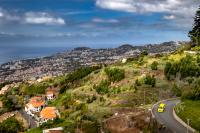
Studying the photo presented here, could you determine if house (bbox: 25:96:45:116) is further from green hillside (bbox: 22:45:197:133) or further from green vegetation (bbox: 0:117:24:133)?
green vegetation (bbox: 0:117:24:133)

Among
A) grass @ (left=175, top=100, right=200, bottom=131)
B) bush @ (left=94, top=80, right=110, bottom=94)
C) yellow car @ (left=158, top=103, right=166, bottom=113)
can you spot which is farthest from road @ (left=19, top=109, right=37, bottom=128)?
grass @ (left=175, top=100, right=200, bottom=131)

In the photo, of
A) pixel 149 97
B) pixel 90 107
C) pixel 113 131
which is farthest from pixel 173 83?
pixel 113 131

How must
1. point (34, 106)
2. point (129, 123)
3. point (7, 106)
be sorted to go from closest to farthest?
point (129, 123) < point (34, 106) < point (7, 106)

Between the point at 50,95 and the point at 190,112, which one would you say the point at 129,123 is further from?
the point at 50,95

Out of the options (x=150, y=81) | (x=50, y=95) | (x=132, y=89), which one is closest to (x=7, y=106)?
(x=50, y=95)

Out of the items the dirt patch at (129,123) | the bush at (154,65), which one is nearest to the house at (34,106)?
the bush at (154,65)

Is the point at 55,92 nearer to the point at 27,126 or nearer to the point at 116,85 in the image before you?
the point at 27,126

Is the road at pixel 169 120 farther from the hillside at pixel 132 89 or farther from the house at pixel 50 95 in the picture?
the house at pixel 50 95

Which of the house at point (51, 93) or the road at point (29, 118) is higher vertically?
the house at point (51, 93)
